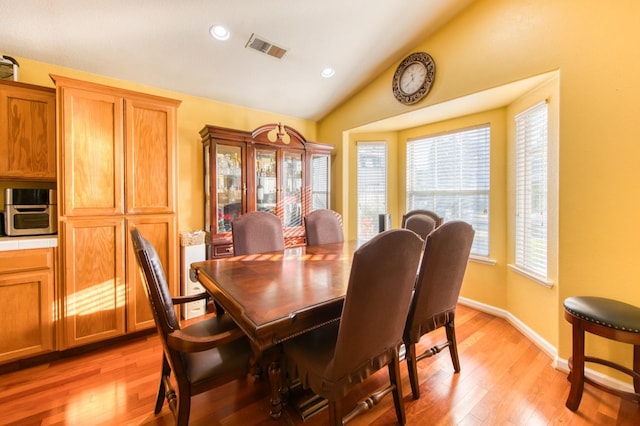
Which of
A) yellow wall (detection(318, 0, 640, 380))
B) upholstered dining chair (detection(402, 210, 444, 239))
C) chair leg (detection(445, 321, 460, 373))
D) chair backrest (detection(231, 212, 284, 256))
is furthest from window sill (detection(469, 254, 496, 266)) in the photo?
chair backrest (detection(231, 212, 284, 256))

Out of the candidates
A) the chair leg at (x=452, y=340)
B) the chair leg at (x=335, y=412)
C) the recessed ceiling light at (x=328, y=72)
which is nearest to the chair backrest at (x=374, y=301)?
the chair leg at (x=335, y=412)

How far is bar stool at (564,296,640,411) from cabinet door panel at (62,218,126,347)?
3329 mm

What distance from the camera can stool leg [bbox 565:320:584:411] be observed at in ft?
5.27

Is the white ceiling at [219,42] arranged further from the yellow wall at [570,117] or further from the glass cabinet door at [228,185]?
the glass cabinet door at [228,185]

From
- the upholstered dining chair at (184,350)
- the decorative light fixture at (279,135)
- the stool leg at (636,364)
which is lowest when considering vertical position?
the stool leg at (636,364)

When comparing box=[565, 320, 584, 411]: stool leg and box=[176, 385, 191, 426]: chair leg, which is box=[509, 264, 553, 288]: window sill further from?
box=[176, 385, 191, 426]: chair leg

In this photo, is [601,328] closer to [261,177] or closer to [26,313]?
[261,177]

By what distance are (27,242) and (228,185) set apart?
1694 millimetres

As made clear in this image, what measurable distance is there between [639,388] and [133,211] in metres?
3.86

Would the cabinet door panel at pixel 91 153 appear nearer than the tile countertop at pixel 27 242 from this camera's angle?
No

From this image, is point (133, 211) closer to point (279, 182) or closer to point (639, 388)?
point (279, 182)

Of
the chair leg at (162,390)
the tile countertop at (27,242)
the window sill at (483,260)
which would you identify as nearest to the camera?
the chair leg at (162,390)

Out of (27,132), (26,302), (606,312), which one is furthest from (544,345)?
(27,132)

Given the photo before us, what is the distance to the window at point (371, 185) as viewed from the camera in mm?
3852
